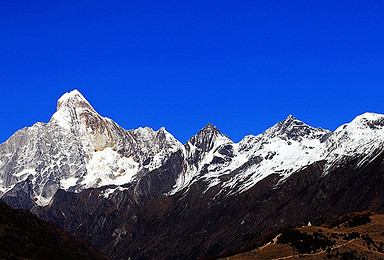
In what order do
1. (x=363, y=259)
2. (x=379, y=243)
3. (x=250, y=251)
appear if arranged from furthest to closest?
(x=250, y=251)
(x=379, y=243)
(x=363, y=259)

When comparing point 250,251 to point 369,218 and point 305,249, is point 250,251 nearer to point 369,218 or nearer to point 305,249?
point 305,249

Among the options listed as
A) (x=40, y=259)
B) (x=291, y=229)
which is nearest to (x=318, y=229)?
(x=291, y=229)

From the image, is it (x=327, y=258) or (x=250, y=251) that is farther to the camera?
(x=250, y=251)

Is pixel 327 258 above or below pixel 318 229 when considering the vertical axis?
below

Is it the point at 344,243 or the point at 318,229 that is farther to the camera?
the point at 318,229

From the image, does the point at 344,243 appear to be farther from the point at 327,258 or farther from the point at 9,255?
the point at 9,255

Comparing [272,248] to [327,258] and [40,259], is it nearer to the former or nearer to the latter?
[327,258]

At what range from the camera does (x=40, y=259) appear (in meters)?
200

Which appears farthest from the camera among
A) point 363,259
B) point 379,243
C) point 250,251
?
point 250,251

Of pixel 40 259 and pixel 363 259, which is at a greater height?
pixel 40 259

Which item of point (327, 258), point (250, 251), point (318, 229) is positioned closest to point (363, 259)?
point (327, 258)

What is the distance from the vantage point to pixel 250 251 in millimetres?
191250

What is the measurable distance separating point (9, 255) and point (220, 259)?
6039 cm

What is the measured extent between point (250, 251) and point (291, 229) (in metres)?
15.6
